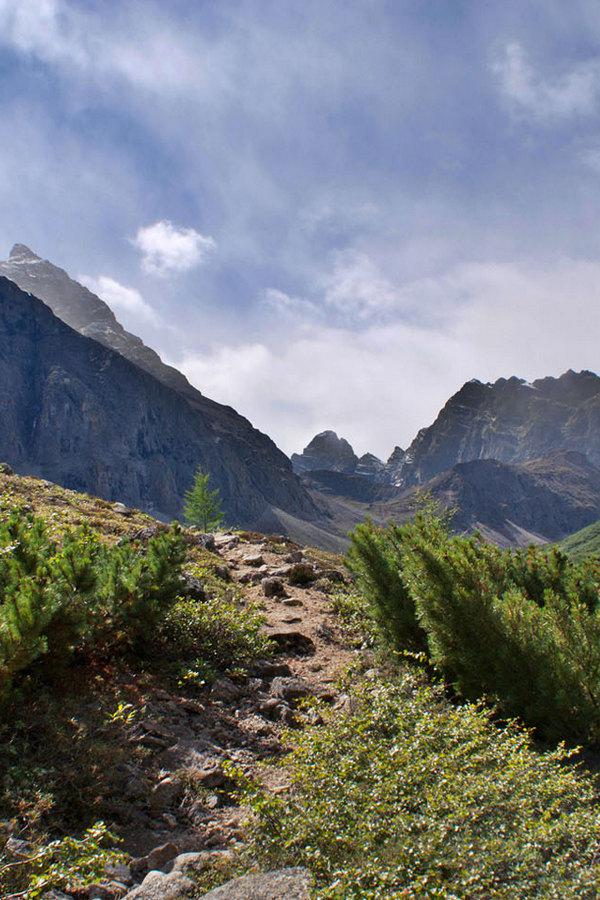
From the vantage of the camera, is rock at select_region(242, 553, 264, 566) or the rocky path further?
rock at select_region(242, 553, 264, 566)

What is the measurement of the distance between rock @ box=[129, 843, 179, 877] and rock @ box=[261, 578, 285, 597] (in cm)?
1059

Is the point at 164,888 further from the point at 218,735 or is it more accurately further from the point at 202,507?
the point at 202,507

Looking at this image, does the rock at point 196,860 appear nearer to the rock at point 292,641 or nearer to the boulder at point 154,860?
the boulder at point 154,860

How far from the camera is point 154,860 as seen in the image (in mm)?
4566

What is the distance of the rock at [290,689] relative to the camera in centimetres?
862

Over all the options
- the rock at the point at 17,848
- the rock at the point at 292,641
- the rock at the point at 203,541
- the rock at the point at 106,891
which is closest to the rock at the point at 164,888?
the rock at the point at 106,891

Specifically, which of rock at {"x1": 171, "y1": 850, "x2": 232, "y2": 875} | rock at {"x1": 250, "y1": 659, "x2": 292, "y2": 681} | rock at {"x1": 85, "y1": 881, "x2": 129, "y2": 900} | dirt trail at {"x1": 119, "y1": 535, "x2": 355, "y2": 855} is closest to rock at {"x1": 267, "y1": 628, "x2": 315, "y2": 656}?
dirt trail at {"x1": 119, "y1": 535, "x2": 355, "y2": 855}

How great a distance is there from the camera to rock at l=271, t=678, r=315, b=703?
28.3 feet

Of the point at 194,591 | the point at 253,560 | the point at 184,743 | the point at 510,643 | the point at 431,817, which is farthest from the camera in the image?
the point at 253,560

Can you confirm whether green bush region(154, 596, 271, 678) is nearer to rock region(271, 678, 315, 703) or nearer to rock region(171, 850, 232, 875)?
rock region(271, 678, 315, 703)

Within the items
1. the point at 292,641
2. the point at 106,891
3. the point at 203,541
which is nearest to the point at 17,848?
the point at 106,891

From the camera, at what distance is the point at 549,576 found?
10984mm

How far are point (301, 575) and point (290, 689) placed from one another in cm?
913

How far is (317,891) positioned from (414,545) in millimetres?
4821
